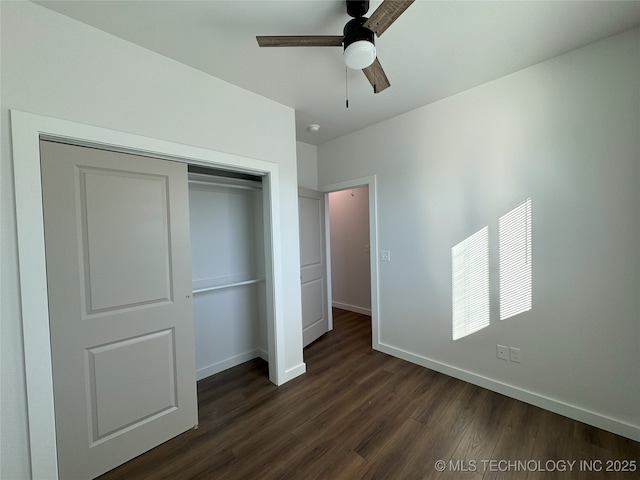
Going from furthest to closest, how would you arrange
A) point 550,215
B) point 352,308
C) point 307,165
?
point 352,308 < point 307,165 < point 550,215

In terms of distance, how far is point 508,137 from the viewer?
2104 mm

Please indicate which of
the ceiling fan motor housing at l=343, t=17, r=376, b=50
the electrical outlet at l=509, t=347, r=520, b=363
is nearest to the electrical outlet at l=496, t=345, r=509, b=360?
the electrical outlet at l=509, t=347, r=520, b=363

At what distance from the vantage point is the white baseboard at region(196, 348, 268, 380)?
257 centimetres

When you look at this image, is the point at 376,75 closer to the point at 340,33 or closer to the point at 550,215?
the point at 340,33

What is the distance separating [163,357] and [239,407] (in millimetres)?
793

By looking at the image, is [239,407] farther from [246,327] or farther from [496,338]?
[496,338]

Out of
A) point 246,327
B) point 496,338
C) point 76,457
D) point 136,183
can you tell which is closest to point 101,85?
point 136,183

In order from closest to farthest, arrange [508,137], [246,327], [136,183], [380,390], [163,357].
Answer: [136,183]
[163,357]
[508,137]
[380,390]
[246,327]

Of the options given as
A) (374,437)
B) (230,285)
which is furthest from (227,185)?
(374,437)

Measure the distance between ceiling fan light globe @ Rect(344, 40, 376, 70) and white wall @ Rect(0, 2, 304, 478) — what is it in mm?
1145

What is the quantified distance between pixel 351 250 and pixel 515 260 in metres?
2.77

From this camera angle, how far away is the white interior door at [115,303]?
141 cm

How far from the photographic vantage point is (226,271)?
275cm

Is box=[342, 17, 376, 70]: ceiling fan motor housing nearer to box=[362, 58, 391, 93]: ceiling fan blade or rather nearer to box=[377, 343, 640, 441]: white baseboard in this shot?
box=[362, 58, 391, 93]: ceiling fan blade
